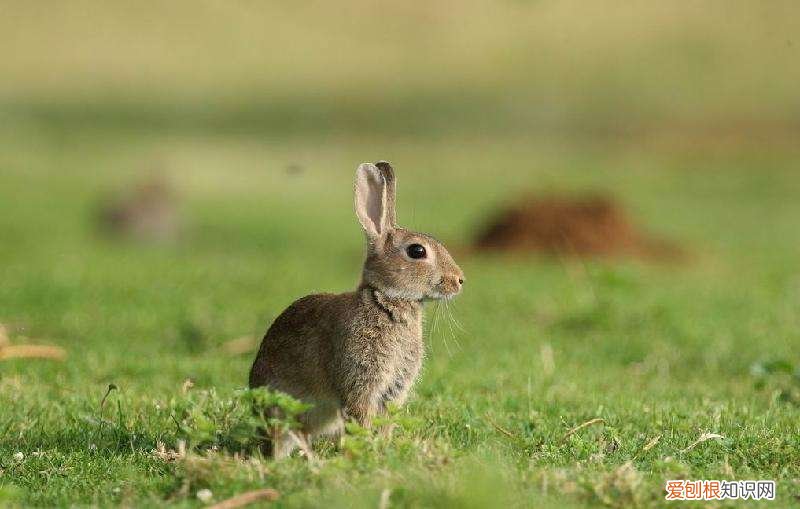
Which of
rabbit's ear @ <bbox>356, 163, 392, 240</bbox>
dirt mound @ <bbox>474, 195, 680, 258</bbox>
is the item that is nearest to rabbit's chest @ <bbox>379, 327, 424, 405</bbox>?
rabbit's ear @ <bbox>356, 163, 392, 240</bbox>

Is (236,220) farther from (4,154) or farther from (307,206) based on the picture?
(4,154)

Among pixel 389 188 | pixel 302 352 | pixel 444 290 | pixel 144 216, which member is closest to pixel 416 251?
pixel 444 290

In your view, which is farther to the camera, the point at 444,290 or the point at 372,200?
the point at 372,200

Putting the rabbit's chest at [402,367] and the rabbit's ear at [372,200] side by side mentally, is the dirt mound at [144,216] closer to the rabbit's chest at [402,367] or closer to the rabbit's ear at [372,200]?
the rabbit's ear at [372,200]

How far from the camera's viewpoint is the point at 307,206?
28969 mm

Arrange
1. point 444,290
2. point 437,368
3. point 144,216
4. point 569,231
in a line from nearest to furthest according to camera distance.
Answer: point 444,290, point 437,368, point 569,231, point 144,216

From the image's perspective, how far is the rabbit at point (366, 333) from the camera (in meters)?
6.31

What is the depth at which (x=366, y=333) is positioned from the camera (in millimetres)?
6375

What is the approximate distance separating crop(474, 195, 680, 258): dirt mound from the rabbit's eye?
35.8ft

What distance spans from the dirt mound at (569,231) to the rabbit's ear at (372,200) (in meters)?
10.8

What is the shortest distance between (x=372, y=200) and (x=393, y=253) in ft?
1.20

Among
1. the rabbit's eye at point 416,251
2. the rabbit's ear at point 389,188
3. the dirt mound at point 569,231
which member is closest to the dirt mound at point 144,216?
the dirt mound at point 569,231

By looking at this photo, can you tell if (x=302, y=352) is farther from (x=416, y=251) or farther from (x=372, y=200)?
(x=372, y=200)

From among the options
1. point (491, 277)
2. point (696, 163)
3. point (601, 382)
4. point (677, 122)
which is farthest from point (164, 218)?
point (677, 122)
